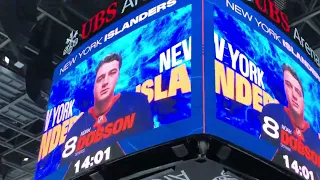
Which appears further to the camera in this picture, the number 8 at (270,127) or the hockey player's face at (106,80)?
the hockey player's face at (106,80)

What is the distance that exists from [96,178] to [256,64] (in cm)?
207

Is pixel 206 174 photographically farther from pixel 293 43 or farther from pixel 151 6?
pixel 293 43

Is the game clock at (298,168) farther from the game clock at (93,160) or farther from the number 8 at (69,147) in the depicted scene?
the number 8 at (69,147)

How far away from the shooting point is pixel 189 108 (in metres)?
4.56

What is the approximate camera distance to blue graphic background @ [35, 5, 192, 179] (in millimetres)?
4705

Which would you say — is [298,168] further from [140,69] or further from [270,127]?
[140,69]

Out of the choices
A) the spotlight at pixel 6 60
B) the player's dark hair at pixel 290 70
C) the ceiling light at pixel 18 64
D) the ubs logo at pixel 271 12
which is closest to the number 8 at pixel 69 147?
the player's dark hair at pixel 290 70

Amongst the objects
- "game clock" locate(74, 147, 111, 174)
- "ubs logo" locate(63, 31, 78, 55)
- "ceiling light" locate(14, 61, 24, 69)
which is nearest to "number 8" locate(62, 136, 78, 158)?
"game clock" locate(74, 147, 111, 174)

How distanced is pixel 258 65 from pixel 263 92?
0.34m

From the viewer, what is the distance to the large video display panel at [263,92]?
4762 millimetres

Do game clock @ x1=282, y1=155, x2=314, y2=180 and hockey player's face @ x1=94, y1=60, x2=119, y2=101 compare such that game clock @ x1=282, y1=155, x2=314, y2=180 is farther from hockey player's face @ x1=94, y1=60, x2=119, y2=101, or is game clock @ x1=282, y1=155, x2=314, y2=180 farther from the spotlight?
the spotlight

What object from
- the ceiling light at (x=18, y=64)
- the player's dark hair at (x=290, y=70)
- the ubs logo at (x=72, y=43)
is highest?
the ceiling light at (x=18, y=64)

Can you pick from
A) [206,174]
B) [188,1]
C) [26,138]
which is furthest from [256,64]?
[26,138]

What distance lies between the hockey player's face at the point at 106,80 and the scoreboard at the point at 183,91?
14 mm
